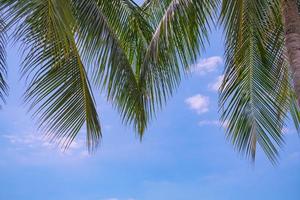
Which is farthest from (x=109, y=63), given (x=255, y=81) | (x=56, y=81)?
(x=255, y=81)

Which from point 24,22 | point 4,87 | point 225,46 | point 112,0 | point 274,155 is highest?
point 112,0

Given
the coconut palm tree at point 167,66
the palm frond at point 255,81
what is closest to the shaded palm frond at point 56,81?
the coconut palm tree at point 167,66

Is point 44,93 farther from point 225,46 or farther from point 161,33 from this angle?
point 225,46

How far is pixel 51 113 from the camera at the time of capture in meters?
4.73

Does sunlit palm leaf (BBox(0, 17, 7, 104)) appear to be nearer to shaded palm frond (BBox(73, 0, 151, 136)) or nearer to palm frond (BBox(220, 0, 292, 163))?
shaded palm frond (BBox(73, 0, 151, 136))

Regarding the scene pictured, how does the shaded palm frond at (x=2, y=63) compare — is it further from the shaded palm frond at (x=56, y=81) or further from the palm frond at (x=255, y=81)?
the palm frond at (x=255, y=81)

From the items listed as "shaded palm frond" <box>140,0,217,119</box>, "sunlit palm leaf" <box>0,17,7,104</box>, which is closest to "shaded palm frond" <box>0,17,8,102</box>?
"sunlit palm leaf" <box>0,17,7,104</box>

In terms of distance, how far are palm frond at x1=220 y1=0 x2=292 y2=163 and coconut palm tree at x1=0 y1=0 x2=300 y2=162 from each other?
12 mm

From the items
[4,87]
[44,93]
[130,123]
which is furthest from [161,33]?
[4,87]

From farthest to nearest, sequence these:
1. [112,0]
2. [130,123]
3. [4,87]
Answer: [112,0] → [130,123] → [4,87]

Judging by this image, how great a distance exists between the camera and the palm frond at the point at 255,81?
5.31 m

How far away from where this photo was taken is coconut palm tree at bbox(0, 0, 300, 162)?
4.73 m

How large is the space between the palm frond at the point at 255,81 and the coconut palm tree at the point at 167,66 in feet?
0.04

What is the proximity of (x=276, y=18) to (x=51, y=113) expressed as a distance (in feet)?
9.40
